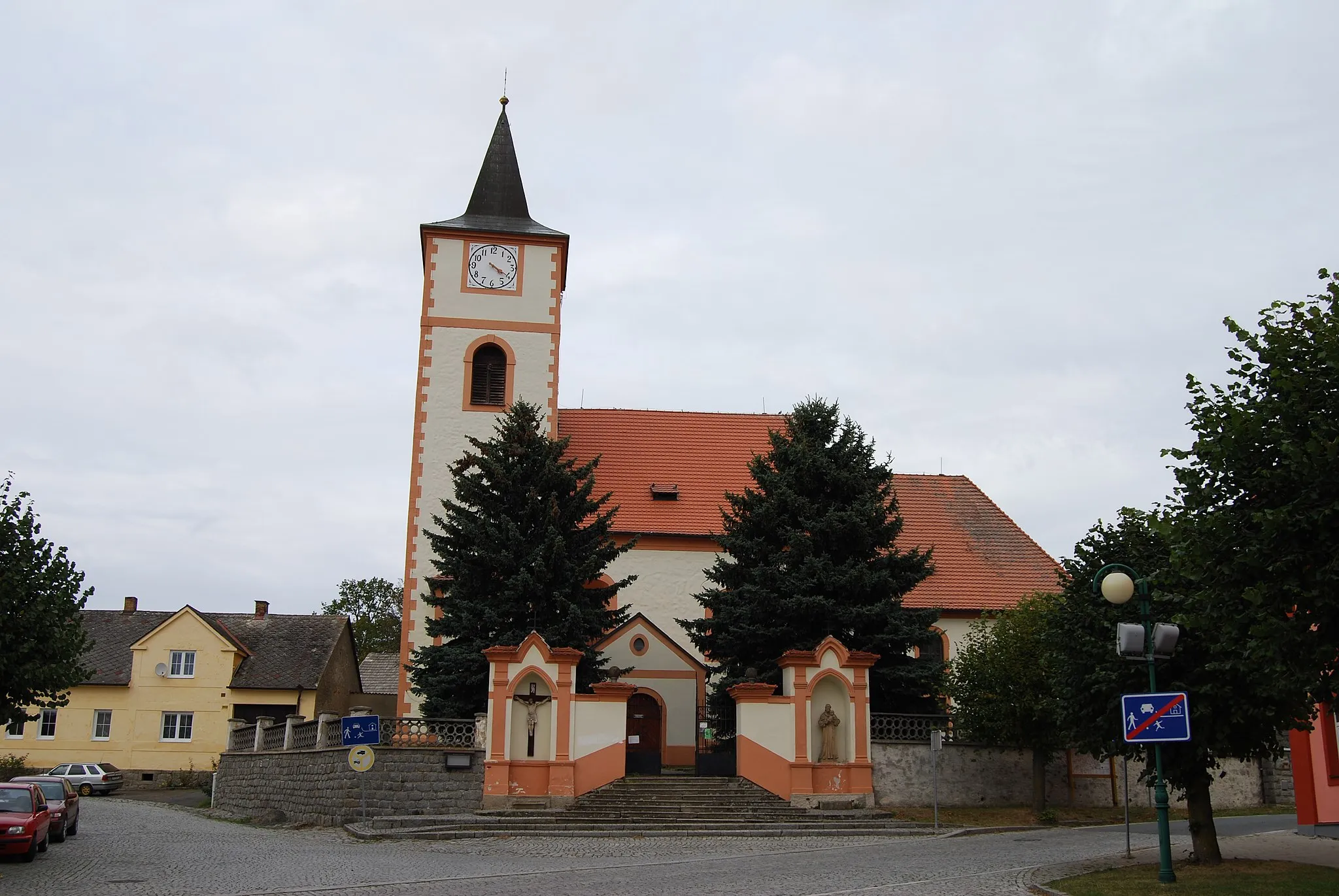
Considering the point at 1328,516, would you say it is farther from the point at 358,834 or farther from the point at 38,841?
the point at 38,841

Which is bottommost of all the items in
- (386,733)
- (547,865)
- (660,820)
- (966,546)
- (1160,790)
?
(547,865)

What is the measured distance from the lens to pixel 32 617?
1717 cm

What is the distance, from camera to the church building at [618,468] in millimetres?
29141

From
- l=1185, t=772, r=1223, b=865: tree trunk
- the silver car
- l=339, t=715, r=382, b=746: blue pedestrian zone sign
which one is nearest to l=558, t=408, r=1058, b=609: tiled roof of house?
l=339, t=715, r=382, b=746: blue pedestrian zone sign

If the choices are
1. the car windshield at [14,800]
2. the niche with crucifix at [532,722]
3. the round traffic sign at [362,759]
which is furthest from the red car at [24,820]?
the niche with crucifix at [532,722]

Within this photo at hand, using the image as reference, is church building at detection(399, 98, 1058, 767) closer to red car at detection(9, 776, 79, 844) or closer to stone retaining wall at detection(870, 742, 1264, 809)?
stone retaining wall at detection(870, 742, 1264, 809)

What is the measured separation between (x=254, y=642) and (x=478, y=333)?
21064 mm

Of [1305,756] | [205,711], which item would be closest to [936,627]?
[1305,756]

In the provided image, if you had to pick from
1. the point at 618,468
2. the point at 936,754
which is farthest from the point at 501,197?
the point at 936,754

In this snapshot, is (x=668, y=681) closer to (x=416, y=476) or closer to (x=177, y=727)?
(x=416, y=476)

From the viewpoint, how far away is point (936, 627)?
103 ft

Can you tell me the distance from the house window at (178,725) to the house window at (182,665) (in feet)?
4.63

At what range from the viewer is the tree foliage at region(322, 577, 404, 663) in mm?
68625

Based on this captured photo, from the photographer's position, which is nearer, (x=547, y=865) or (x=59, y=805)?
(x=547, y=865)
